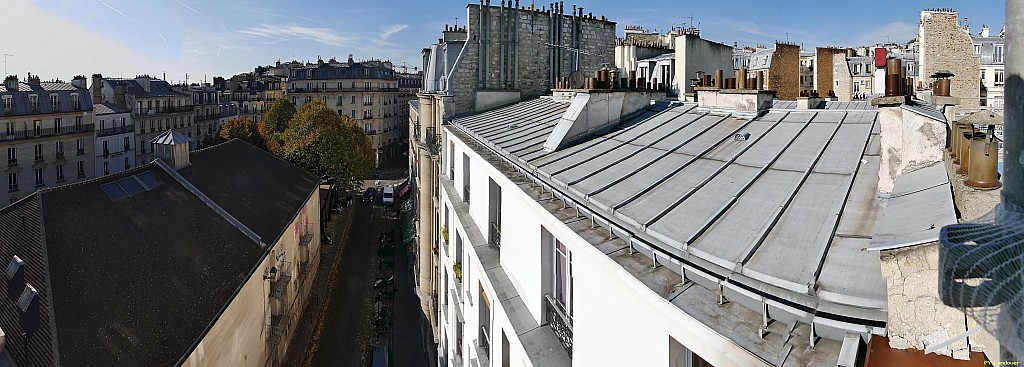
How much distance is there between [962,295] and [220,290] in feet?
63.8

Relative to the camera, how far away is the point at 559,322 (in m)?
8.45

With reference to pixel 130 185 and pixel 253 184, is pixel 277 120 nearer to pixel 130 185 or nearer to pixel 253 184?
pixel 253 184

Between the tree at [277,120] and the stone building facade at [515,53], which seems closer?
the stone building facade at [515,53]

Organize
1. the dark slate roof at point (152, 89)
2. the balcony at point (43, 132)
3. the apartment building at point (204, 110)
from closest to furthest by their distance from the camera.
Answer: the balcony at point (43, 132)
the dark slate roof at point (152, 89)
the apartment building at point (204, 110)

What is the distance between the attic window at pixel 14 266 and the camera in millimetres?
15180

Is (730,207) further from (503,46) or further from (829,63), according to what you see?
(503,46)

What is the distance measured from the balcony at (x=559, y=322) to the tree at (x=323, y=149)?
133 ft

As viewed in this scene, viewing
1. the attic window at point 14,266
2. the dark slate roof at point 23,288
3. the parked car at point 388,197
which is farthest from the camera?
the parked car at point 388,197

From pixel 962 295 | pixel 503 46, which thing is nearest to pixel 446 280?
pixel 503 46

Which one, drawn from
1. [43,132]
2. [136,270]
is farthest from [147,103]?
[136,270]

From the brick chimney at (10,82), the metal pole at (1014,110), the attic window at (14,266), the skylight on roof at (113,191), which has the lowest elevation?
the attic window at (14,266)

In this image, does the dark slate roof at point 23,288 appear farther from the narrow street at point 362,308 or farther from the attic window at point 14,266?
the narrow street at point 362,308

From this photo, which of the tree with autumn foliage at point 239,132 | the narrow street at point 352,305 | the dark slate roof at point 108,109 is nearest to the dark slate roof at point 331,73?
the tree with autumn foliage at point 239,132

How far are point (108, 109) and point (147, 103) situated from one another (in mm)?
5838
